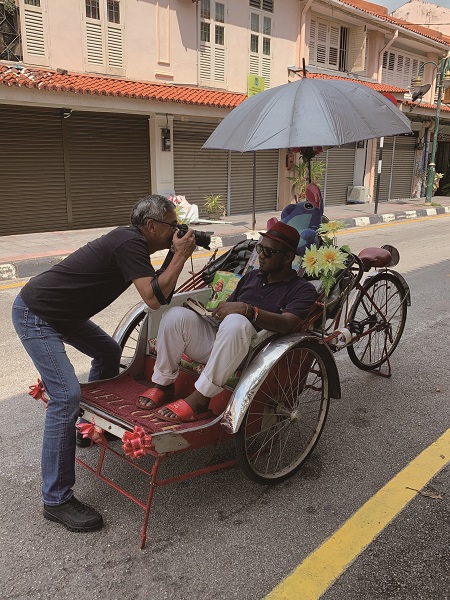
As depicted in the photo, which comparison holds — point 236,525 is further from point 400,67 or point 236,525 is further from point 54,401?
point 400,67

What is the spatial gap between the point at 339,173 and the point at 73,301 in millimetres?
17683

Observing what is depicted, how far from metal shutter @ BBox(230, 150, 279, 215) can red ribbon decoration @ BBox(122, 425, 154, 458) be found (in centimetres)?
1365

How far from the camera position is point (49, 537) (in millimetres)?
2344

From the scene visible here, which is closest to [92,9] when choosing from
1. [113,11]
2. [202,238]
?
[113,11]

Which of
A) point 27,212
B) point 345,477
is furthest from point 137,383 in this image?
point 27,212

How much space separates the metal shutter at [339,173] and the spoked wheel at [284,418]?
641 inches

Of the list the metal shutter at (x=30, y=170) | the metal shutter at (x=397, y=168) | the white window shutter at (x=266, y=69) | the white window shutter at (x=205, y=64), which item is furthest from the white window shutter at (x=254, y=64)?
the metal shutter at (x=397, y=168)

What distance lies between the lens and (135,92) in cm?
1135

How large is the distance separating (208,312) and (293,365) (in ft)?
1.80

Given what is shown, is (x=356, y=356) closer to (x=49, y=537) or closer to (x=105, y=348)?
(x=105, y=348)

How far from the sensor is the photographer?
237 cm

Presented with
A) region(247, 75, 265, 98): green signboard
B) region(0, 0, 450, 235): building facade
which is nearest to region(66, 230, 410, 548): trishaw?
region(0, 0, 450, 235): building facade

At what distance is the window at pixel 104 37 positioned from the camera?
11688 mm

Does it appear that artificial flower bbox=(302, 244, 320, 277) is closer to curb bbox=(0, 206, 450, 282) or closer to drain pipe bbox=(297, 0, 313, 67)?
curb bbox=(0, 206, 450, 282)
